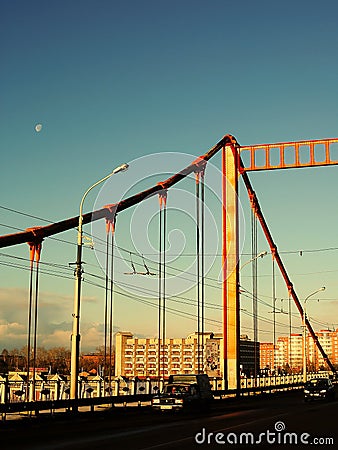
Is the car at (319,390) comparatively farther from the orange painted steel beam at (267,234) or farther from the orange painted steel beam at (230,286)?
the orange painted steel beam at (267,234)

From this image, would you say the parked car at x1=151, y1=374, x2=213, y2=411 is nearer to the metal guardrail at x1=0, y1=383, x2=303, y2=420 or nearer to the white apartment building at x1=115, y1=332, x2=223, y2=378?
the metal guardrail at x1=0, y1=383, x2=303, y2=420

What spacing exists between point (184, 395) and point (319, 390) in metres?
15.5

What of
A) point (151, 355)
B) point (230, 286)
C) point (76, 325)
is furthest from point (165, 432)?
point (151, 355)

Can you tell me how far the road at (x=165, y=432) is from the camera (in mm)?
18797

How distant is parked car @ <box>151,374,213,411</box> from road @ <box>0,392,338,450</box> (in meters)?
2.73

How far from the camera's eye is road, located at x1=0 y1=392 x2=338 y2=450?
61.7ft

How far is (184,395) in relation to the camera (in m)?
34.9

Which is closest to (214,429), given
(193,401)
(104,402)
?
(104,402)

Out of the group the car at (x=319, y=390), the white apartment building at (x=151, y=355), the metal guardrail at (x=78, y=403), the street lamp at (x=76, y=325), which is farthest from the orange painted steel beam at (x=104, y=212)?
the white apartment building at (x=151, y=355)

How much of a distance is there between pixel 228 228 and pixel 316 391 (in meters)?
12.5

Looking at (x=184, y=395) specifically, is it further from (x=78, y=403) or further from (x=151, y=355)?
(x=151, y=355)

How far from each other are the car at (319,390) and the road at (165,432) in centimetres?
1508

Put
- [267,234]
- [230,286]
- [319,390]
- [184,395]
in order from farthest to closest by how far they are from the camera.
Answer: [267,234] < [230,286] < [319,390] < [184,395]

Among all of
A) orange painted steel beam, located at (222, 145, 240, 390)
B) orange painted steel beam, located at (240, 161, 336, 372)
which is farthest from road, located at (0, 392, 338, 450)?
orange painted steel beam, located at (240, 161, 336, 372)
